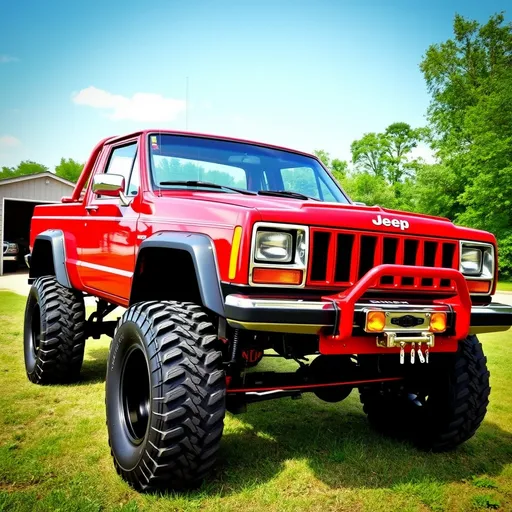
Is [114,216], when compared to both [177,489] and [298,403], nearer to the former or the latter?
[177,489]

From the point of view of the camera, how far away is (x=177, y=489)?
2.79 meters

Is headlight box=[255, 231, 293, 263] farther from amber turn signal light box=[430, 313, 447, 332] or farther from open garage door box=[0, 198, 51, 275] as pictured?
open garage door box=[0, 198, 51, 275]

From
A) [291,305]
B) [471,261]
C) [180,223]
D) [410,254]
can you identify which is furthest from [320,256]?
[471,261]

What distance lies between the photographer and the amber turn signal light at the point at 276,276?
2.59 meters

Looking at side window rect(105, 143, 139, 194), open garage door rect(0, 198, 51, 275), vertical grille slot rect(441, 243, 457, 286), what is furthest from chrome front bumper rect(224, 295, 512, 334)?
open garage door rect(0, 198, 51, 275)

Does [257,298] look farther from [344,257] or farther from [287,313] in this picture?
[344,257]

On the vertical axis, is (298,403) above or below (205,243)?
below

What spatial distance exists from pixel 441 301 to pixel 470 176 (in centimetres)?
2530

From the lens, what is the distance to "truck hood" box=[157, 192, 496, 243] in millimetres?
2641

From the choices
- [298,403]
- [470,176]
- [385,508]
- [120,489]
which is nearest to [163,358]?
[120,489]

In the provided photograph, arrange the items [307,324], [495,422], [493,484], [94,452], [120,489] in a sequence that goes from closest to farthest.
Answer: [307,324] → [120,489] → [493,484] → [94,452] → [495,422]

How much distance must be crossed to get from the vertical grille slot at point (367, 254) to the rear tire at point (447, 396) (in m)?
0.95

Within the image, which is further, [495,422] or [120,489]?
[495,422]

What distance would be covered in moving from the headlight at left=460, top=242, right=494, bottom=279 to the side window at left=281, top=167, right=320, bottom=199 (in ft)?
4.31
